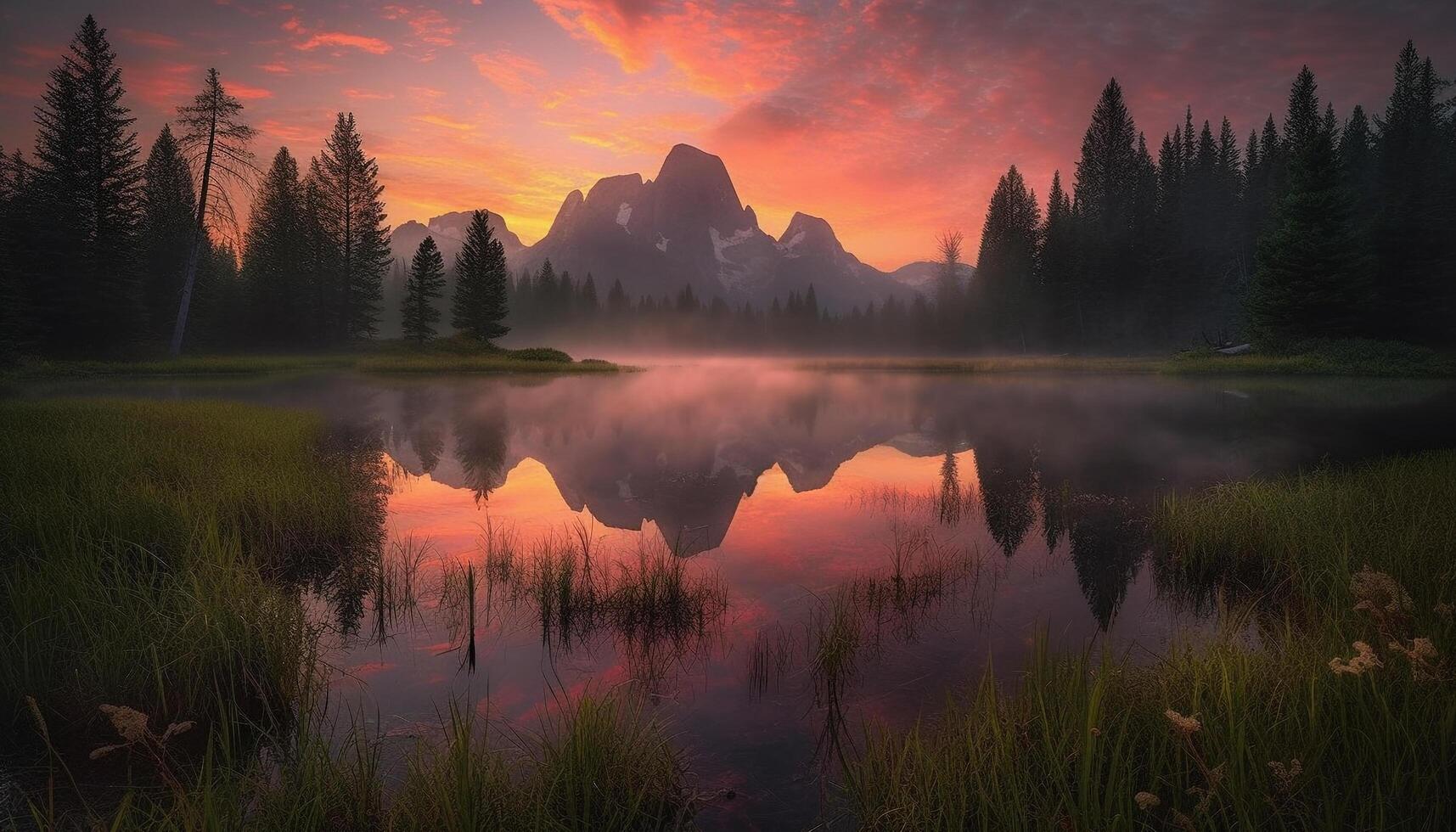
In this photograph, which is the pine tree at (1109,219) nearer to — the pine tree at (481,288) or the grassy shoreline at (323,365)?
the grassy shoreline at (323,365)

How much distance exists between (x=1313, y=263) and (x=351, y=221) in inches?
3061

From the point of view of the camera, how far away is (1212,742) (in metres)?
3.69

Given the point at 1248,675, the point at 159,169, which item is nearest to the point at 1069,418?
the point at 1248,675

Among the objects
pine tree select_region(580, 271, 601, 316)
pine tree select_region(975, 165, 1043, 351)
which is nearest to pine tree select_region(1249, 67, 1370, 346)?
pine tree select_region(975, 165, 1043, 351)

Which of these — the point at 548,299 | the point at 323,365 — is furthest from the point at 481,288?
the point at 548,299

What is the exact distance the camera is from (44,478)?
9258 millimetres

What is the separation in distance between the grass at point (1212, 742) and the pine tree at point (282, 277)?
69.1 meters

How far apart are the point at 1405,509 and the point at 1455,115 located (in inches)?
3350

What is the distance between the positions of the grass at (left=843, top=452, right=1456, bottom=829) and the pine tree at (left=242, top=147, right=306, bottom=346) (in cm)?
6909

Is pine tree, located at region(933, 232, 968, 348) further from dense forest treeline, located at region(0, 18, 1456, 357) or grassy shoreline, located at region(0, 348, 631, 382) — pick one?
grassy shoreline, located at region(0, 348, 631, 382)

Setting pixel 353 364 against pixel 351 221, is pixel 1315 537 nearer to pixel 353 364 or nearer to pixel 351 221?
pixel 353 364

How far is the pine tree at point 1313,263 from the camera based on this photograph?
139 ft

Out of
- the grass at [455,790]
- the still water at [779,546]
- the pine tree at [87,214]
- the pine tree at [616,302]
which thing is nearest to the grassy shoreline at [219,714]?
the grass at [455,790]

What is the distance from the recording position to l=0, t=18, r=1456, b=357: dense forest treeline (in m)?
39.7
